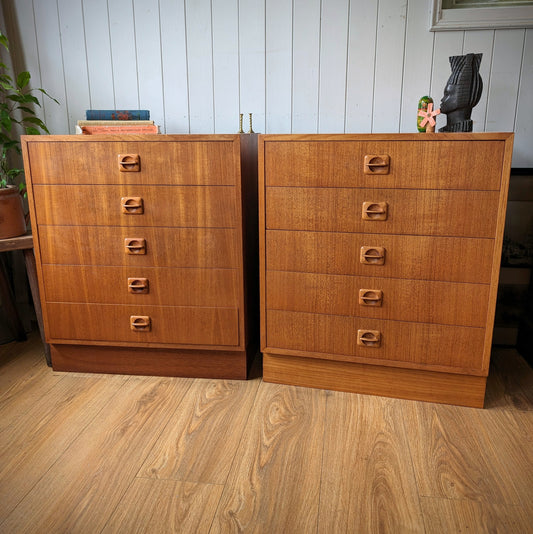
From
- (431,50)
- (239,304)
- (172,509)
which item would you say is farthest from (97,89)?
(172,509)

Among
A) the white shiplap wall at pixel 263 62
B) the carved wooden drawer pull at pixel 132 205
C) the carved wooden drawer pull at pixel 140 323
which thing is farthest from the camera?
the white shiplap wall at pixel 263 62

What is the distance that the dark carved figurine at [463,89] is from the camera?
4.67 ft

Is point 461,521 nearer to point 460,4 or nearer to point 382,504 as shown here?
point 382,504

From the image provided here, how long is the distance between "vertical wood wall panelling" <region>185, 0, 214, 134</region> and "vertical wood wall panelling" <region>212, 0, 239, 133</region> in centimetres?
2

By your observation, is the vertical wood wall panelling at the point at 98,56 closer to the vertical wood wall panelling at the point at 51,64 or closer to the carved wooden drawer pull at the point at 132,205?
the vertical wood wall panelling at the point at 51,64

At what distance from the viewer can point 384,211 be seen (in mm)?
1409

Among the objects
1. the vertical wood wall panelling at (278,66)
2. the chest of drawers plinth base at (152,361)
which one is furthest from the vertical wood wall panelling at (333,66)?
the chest of drawers plinth base at (152,361)

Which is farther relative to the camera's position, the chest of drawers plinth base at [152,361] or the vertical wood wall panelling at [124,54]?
the vertical wood wall panelling at [124,54]

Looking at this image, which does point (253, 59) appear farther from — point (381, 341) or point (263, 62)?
point (381, 341)

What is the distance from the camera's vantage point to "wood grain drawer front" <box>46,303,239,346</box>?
1.62 meters

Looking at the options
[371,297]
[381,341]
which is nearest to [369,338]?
[381,341]

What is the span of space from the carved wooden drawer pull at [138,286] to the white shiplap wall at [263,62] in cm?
75

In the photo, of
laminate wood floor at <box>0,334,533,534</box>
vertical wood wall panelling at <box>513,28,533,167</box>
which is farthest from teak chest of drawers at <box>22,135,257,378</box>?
vertical wood wall panelling at <box>513,28,533,167</box>

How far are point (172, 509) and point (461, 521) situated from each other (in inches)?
26.5
